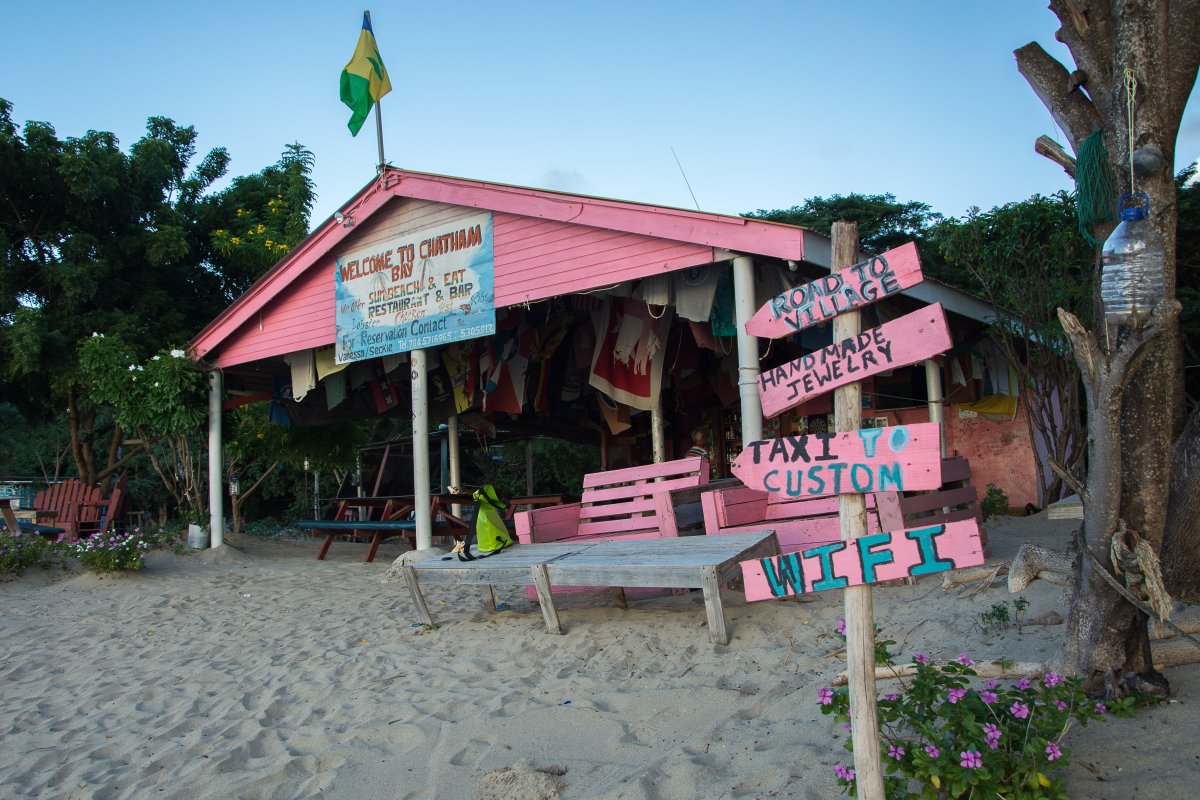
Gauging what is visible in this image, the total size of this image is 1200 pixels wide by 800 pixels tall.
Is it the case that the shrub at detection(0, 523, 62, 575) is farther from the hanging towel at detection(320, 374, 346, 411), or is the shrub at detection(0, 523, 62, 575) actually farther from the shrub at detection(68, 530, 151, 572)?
the hanging towel at detection(320, 374, 346, 411)

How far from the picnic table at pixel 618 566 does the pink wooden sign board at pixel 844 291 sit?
210 cm

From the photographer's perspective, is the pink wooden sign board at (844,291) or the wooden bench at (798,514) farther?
the wooden bench at (798,514)

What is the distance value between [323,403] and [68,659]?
7.01 metres

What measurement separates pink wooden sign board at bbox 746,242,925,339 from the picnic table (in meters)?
2.10

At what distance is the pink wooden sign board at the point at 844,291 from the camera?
101 inches

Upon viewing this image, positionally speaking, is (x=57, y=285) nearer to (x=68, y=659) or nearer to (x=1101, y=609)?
(x=68, y=659)

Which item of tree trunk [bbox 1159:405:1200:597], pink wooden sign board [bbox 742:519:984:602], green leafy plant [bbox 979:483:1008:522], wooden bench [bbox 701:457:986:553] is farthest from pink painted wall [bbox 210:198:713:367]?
green leafy plant [bbox 979:483:1008:522]

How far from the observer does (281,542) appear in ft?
43.5

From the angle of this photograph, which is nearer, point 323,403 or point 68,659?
point 68,659

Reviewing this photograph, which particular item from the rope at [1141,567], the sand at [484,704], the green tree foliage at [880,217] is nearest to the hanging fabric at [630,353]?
the sand at [484,704]

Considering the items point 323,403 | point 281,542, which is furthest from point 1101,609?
point 281,542

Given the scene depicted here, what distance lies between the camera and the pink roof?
6826mm

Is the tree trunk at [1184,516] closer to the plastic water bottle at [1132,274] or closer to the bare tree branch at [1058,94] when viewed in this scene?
the plastic water bottle at [1132,274]

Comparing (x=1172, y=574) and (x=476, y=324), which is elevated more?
(x=476, y=324)
